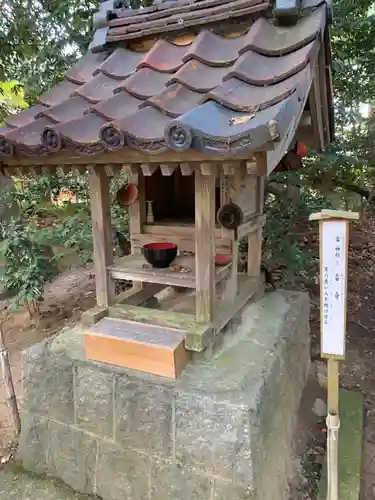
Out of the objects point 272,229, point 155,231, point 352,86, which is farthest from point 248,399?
point 352,86

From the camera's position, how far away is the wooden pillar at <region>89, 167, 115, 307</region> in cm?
253

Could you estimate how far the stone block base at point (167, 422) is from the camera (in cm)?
214

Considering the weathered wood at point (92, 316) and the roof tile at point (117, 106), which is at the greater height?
the roof tile at point (117, 106)

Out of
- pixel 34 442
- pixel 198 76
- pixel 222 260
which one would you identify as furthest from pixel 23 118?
pixel 34 442

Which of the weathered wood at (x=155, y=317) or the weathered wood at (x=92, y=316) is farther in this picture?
the weathered wood at (x=92, y=316)

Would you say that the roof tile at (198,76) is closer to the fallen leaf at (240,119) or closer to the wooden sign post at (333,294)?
the fallen leaf at (240,119)

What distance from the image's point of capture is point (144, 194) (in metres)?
3.05

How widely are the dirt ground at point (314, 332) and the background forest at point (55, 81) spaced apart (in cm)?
45

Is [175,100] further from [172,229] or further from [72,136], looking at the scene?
[172,229]

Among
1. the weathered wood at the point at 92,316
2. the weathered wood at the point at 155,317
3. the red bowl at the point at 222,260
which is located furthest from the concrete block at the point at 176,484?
the red bowl at the point at 222,260

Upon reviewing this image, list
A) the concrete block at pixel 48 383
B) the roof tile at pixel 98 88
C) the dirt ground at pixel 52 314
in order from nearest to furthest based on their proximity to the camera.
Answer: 1. the roof tile at pixel 98 88
2. the concrete block at pixel 48 383
3. the dirt ground at pixel 52 314

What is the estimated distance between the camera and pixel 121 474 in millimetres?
2432

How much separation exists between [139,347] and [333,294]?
3.72 feet

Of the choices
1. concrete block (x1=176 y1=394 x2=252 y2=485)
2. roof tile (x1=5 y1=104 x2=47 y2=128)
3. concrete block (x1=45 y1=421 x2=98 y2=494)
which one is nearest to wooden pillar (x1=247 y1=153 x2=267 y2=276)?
concrete block (x1=176 y1=394 x2=252 y2=485)
